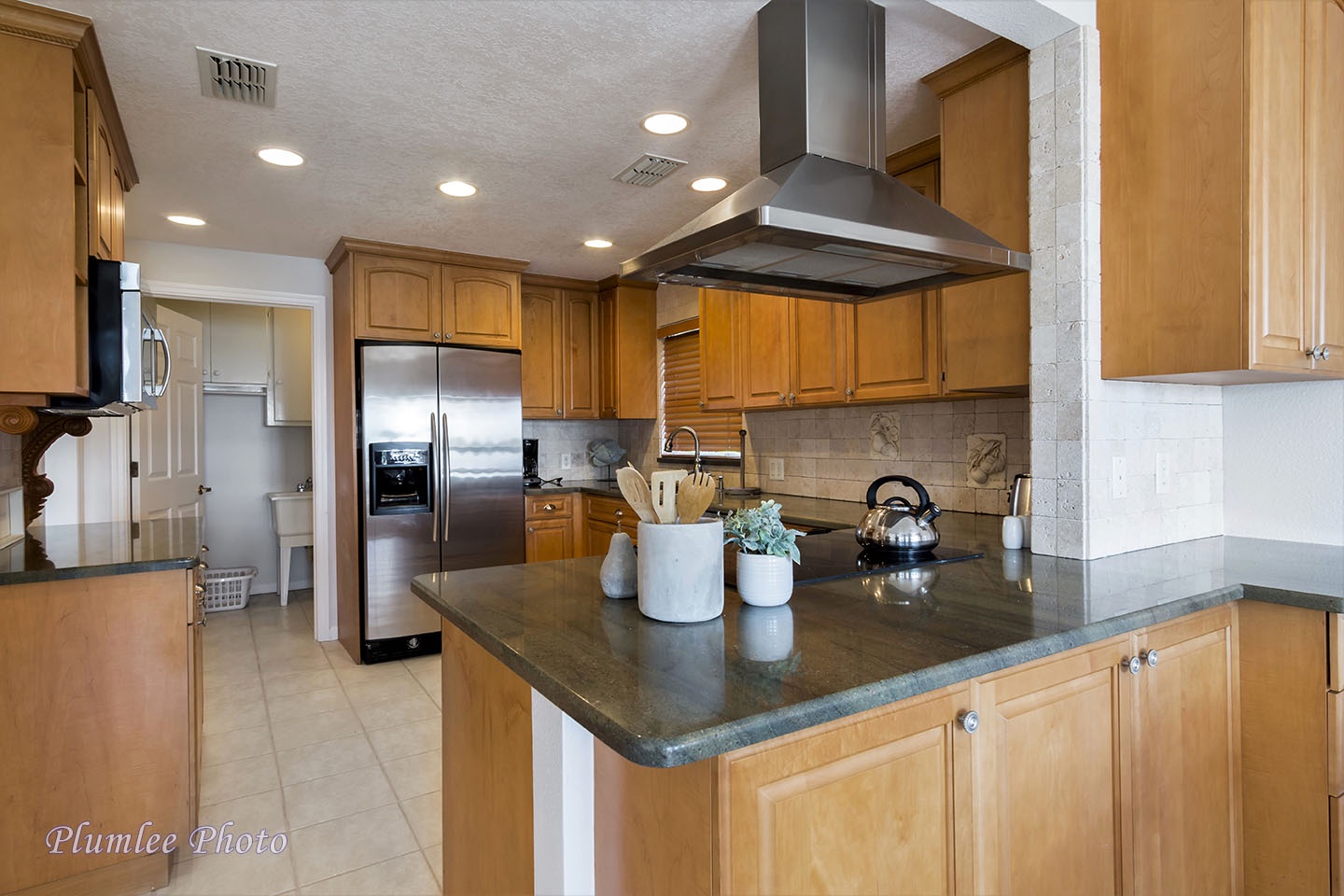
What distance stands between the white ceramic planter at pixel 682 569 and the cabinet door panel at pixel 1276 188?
140 cm

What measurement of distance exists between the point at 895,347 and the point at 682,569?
1.78 metres

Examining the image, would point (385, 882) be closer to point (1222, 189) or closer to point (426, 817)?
point (426, 817)

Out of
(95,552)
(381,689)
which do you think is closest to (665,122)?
(95,552)

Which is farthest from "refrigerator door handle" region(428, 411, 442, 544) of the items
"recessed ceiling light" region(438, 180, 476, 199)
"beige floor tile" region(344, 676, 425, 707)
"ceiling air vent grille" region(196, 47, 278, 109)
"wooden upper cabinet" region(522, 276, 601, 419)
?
"ceiling air vent grille" region(196, 47, 278, 109)

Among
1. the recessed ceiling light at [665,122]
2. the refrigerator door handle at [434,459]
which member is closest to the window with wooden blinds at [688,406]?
the refrigerator door handle at [434,459]

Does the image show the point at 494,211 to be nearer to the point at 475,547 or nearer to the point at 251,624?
the point at 475,547

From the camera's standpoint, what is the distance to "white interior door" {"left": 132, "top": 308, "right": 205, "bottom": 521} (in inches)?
151

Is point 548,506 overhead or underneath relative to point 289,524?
overhead

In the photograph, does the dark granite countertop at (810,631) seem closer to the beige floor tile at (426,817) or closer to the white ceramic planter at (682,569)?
the white ceramic planter at (682,569)

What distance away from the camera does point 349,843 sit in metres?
2.29

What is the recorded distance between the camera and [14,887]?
1922 millimetres

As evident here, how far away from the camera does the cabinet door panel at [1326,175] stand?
182 cm

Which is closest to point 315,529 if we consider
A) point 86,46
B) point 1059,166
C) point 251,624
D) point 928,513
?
point 251,624

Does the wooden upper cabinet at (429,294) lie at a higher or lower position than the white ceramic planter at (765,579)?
higher
